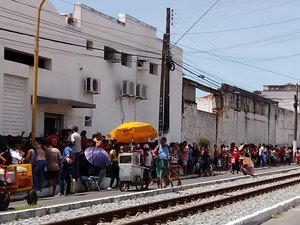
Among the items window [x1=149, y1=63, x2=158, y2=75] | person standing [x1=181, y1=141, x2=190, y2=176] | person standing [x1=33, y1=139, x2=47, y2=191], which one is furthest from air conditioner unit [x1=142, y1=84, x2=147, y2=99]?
person standing [x1=33, y1=139, x2=47, y2=191]

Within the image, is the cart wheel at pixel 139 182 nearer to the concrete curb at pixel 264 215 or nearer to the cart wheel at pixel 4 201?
the concrete curb at pixel 264 215

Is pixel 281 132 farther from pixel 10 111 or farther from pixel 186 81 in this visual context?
pixel 10 111

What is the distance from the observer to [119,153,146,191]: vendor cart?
18062mm

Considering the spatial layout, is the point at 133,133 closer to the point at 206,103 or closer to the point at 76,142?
the point at 76,142

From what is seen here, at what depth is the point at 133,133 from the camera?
2047cm

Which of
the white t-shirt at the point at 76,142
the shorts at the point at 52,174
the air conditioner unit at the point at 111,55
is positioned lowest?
the shorts at the point at 52,174

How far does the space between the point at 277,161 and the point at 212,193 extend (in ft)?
95.9

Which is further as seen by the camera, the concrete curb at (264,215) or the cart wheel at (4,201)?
the cart wheel at (4,201)

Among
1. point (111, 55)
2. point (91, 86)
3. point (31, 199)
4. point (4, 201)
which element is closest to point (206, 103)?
point (111, 55)

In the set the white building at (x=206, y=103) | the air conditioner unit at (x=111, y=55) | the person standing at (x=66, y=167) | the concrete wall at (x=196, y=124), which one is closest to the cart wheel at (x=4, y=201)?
the person standing at (x=66, y=167)

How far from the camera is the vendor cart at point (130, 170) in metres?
18.1

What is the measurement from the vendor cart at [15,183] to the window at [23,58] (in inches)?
310

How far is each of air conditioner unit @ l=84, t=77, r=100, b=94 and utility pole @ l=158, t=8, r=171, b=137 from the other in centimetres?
433

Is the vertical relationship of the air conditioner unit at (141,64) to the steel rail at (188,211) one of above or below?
above
